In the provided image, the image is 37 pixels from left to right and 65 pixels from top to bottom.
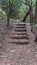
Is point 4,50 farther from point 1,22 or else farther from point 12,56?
point 1,22

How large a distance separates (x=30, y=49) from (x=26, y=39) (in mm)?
1499

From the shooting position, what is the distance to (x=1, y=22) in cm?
1064

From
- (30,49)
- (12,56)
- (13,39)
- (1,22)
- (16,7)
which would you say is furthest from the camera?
(16,7)

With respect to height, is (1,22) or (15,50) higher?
(1,22)

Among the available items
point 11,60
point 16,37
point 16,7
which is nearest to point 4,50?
point 11,60

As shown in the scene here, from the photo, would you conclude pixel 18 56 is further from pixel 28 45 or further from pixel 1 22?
pixel 1 22

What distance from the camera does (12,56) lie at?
17.4 ft

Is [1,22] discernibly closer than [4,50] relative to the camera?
No

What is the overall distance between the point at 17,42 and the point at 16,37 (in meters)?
0.61

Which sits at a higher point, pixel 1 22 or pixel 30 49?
pixel 1 22

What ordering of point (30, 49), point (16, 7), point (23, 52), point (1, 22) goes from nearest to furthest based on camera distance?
point (23, 52), point (30, 49), point (1, 22), point (16, 7)

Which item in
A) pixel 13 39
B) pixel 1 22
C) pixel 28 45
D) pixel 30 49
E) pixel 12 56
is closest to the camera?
pixel 12 56

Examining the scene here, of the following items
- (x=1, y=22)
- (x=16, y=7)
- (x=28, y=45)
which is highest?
(x=16, y=7)

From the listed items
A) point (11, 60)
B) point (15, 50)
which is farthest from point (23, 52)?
point (11, 60)
